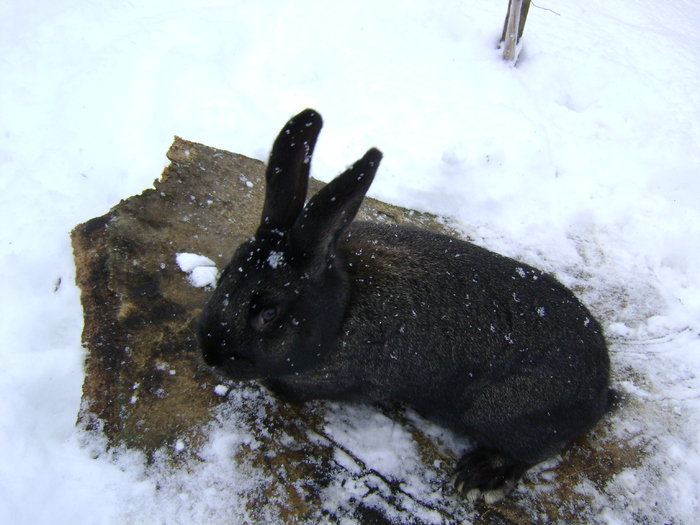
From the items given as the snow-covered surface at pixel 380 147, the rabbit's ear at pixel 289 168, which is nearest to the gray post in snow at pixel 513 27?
the snow-covered surface at pixel 380 147

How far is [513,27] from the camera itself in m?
7.07

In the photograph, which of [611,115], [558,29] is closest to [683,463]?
[611,115]

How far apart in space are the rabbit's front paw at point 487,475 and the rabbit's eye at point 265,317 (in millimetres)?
1572

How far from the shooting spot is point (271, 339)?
3.17 m

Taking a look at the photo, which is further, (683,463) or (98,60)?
(98,60)

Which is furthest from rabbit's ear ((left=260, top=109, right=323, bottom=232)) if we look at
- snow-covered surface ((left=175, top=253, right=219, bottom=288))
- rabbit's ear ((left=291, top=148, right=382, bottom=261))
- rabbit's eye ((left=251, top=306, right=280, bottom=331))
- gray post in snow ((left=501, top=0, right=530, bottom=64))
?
gray post in snow ((left=501, top=0, right=530, bottom=64))

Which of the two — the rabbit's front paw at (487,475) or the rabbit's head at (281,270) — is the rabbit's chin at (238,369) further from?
the rabbit's front paw at (487,475)

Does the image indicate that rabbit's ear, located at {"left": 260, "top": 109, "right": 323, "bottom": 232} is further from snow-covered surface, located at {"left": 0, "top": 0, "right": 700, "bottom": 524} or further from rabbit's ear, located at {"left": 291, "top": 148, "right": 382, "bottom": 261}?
snow-covered surface, located at {"left": 0, "top": 0, "right": 700, "bottom": 524}

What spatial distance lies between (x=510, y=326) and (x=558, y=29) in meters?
6.82

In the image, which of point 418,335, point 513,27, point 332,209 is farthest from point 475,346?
point 513,27

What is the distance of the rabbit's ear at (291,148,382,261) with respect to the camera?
9.40ft

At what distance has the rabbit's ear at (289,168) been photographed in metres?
3.03

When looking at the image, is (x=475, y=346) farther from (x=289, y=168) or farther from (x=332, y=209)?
(x=289, y=168)

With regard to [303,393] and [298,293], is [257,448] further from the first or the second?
[298,293]
